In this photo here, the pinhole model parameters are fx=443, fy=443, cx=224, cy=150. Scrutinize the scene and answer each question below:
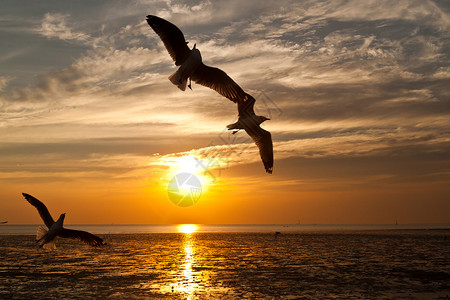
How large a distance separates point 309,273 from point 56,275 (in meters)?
19.2

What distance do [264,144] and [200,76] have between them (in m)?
2.05

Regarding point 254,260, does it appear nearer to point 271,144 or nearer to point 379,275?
point 379,275

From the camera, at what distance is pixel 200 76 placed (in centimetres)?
969

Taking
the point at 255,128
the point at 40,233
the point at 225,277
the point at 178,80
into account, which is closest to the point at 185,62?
the point at 178,80

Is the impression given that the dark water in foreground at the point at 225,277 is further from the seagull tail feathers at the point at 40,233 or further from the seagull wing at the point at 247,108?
the seagull wing at the point at 247,108

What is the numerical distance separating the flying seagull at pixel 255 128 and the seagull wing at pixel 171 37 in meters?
1.88

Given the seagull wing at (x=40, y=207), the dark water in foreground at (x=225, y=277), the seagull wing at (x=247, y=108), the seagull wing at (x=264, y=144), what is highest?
the seagull wing at (x=247, y=108)

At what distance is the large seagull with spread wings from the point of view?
862cm

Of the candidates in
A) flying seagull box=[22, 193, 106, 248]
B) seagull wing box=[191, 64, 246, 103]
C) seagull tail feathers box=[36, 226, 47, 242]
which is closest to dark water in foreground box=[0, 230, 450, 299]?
flying seagull box=[22, 193, 106, 248]

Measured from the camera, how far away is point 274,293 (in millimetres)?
26125

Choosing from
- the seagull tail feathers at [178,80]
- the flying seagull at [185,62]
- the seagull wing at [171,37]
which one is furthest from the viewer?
the seagull wing at [171,37]

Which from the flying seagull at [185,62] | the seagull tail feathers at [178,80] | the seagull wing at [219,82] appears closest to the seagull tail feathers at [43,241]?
the seagull wing at [219,82]

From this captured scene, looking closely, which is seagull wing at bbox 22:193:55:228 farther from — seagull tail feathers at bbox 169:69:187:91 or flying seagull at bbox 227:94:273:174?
flying seagull at bbox 227:94:273:174

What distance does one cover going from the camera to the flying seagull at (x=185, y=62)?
28.9 feet
